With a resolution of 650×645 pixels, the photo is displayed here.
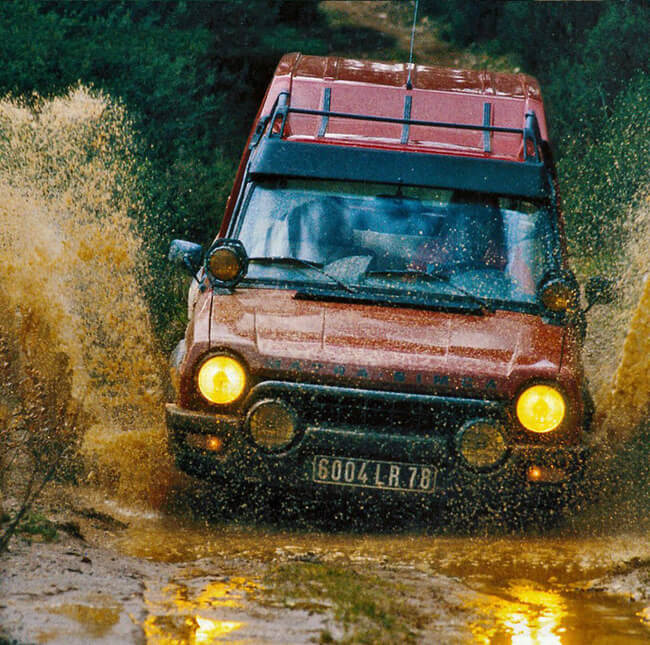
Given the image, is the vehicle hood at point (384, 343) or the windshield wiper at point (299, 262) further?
the windshield wiper at point (299, 262)

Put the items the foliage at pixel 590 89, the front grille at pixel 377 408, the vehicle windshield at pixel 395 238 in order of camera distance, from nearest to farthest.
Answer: the front grille at pixel 377 408
the vehicle windshield at pixel 395 238
the foliage at pixel 590 89

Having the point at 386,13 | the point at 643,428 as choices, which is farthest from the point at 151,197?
the point at 386,13

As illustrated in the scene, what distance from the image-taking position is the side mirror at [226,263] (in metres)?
5.20

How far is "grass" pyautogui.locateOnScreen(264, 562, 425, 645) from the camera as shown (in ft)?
12.0

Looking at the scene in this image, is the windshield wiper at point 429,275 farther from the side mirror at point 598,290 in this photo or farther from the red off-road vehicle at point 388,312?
the side mirror at point 598,290

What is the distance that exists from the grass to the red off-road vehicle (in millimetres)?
444

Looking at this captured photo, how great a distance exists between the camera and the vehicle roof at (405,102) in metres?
5.98

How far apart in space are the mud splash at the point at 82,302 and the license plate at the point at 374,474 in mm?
1176

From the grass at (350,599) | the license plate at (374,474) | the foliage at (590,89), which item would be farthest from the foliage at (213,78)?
the grass at (350,599)

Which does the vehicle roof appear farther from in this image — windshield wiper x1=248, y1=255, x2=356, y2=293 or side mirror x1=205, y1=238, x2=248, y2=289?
side mirror x1=205, y1=238, x2=248, y2=289

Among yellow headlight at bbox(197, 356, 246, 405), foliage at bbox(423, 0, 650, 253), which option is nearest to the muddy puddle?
yellow headlight at bbox(197, 356, 246, 405)

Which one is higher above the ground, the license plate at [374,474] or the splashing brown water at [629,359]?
the splashing brown water at [629,359]

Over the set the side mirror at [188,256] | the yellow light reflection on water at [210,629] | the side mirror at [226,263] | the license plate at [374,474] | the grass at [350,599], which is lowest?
the yellow light reflection on water at [210,629]

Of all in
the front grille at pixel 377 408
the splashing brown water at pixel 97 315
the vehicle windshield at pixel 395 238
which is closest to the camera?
the front grille at pixel 377 408
